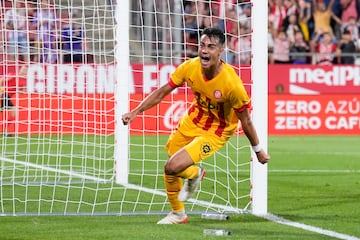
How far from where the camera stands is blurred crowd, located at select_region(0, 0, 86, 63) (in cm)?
1420

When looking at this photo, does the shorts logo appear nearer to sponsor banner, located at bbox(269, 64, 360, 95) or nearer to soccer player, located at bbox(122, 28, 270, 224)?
soccer player, located at bbox(122, 28, 270, 224)

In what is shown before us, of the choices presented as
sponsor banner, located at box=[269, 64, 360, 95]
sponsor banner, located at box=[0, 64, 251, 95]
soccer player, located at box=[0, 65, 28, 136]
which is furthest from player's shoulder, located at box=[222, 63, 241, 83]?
sponsor banner, located at box=[269, 64, 360, 95]

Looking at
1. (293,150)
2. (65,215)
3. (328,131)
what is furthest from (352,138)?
(65,215)

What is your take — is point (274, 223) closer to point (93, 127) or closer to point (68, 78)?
point (93, 127)

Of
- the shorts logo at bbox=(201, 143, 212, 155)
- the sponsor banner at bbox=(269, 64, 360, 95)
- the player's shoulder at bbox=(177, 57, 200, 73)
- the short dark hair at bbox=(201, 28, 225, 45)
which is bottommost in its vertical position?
the shorts logo at bbox=(201, 143, 212, 155)

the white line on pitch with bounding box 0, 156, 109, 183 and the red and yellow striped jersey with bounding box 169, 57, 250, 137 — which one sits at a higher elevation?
the red and yellow striped jersey with bounding box 169, 57, 250, 137

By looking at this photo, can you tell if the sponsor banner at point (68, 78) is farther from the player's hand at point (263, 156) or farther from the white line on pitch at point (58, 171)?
the player's hand at point (263, 156)

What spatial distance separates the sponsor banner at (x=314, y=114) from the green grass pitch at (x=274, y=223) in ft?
28.0

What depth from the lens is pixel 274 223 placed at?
1039 cm

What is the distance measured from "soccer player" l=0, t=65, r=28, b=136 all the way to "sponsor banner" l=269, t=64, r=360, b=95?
8.96 meters

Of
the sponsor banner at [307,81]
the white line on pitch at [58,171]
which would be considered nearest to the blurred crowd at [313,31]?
the sponsor banner at [307,81]

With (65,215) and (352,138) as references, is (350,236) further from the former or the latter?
(352,138)

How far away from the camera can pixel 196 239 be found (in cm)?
912

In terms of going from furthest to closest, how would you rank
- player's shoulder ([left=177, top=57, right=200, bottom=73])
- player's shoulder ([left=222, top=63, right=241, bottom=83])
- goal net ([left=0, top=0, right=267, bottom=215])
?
goal net ([left=0, top=0, right=267, bottom=215])
player's shoulder ([left=177, top=57, right=200, bottom=73])
player's shoulder ([left=222, top=63, right=241, bottom=83])
